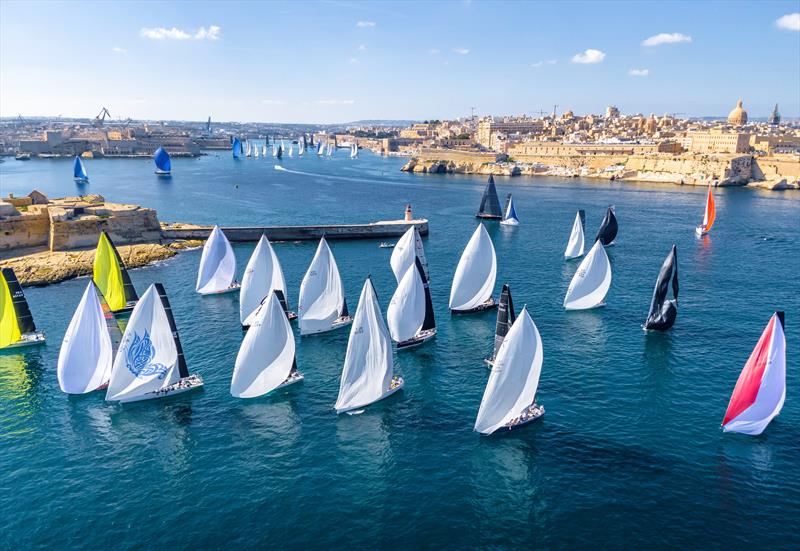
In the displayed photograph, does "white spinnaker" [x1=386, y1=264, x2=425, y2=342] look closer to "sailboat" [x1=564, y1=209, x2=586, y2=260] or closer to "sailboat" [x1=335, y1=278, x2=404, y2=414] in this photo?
"sailboat" [x1=335, y1=278, x2=404, y2=414]

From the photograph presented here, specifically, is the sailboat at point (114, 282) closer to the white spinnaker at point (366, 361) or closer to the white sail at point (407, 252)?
the white sail at point (407, 252)

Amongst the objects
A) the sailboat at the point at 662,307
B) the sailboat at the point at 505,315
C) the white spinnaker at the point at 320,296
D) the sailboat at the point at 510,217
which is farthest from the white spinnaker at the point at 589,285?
the sailboat at the point at 510,217

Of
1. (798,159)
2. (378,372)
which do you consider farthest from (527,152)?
(378,372)

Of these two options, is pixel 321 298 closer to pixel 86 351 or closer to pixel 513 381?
pixel 86 351

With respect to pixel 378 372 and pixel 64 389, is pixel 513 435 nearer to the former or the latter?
pixel 378 372

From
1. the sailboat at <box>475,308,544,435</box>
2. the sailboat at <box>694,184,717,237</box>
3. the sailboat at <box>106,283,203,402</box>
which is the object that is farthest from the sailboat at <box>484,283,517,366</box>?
the sailboat at <box>694,184,717,237</box>

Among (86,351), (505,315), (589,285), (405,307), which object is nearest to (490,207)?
(589,285)
